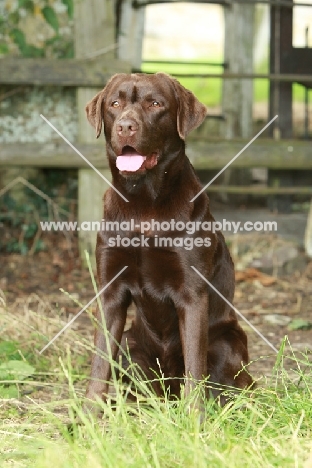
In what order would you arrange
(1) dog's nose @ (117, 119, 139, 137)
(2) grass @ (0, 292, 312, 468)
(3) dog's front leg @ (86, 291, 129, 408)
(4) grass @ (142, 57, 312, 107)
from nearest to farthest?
(2) grass @ (0, 292, 312, 468), (1) dog's nose @ (117, 119, 139, 137), (3) dog's front leg @ (86, 291, 129, 408), (4) grass @ (142, 57, 312, 107)

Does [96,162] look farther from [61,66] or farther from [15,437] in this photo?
[15,437]

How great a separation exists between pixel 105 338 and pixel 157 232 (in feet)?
1.66

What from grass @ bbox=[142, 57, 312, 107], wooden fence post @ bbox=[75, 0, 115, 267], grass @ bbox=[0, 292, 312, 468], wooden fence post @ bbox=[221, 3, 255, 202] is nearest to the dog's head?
grass @ bbox=[0, 292, 312, 468]

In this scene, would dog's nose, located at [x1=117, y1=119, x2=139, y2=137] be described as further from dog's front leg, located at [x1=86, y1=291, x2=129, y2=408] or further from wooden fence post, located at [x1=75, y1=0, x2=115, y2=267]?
wooden fence post, located at [x1=75, y1=0, x2=115, y2=267]

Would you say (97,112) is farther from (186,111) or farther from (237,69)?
(237,69)

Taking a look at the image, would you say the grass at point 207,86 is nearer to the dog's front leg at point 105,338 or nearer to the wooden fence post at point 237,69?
the wooden fence post at point 237,69

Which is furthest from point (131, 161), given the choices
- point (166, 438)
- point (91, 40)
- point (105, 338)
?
point (91, 40)

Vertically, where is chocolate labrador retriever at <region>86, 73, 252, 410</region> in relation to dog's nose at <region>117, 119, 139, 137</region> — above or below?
below

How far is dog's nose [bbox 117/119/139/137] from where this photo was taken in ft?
10.1

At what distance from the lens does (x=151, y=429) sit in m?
2.62

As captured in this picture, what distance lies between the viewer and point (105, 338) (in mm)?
3346

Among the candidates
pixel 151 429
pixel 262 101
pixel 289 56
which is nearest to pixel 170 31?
pixel 262 101

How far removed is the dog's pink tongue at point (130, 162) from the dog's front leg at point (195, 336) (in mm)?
587

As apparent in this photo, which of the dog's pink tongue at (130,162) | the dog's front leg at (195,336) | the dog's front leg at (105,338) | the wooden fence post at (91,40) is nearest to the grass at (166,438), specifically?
the dog's front leg at (105,338)
